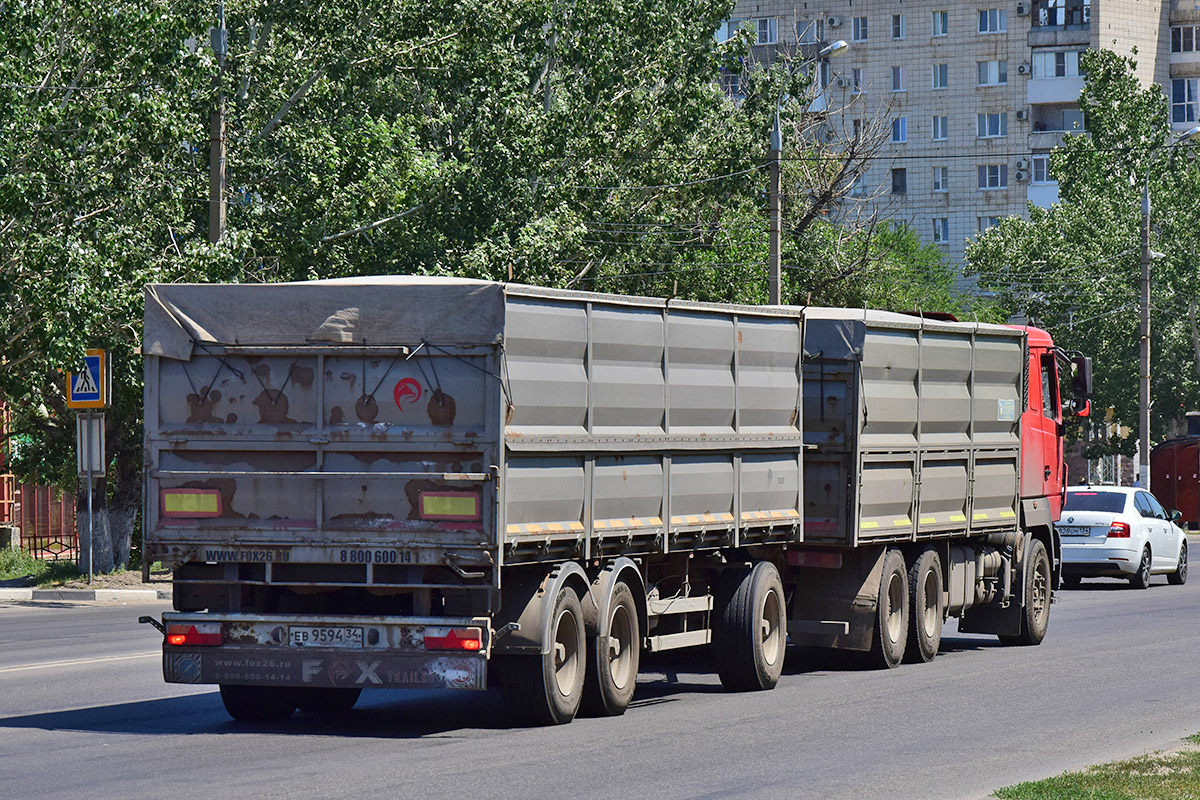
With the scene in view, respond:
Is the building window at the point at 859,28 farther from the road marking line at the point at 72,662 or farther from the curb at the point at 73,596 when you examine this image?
the road marking line at the point at 72,662

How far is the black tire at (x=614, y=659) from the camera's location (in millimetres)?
12406

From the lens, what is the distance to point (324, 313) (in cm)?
1181

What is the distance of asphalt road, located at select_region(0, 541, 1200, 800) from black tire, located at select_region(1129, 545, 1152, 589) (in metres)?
11.9

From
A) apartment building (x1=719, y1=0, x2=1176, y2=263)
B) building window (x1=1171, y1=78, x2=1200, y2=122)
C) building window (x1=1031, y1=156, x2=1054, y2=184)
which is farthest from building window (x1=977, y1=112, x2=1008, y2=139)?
building window (x1=1171, y1=78, x2=1200, y2=122)

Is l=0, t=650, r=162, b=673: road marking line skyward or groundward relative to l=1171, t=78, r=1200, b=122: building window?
groundward

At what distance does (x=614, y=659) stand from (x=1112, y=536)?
701 inches

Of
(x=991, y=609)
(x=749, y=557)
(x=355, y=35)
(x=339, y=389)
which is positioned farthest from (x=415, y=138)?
(x=339, y=389)

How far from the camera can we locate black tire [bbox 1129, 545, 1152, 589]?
29234mm

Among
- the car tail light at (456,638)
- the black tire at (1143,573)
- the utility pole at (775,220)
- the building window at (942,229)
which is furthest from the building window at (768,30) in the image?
the car tail light at (456,638)

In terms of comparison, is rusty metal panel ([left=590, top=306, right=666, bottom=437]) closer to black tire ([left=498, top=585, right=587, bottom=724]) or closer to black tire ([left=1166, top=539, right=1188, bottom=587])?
black tire ([left=498, top=585, right=587, bottom=724])

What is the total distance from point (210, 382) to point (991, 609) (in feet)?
32.9

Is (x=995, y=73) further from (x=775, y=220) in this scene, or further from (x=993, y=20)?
(x=775, y=220)

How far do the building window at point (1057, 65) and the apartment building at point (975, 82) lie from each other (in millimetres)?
47

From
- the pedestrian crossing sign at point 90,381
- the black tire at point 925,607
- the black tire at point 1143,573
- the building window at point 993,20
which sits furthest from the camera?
the building window at point 993,20
